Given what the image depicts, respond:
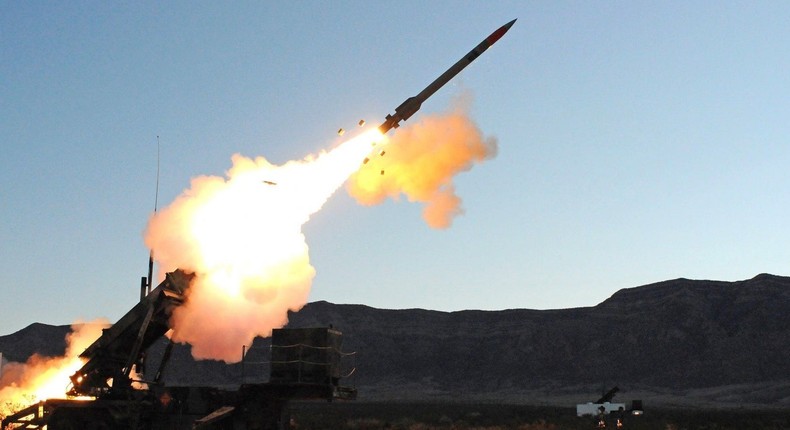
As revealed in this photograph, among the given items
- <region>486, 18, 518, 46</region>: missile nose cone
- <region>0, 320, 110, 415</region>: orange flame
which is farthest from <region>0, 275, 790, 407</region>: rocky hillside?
<region>0, 320, 110, 415</region>: orange flame

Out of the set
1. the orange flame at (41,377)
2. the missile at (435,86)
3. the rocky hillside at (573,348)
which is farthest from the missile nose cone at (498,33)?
the rocky hillside at (573,348)

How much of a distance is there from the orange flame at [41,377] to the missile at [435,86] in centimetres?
1029

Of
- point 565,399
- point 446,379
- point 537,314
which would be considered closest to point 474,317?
point 537,314

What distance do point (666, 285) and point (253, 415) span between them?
313 feet

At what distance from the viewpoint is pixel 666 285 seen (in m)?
108

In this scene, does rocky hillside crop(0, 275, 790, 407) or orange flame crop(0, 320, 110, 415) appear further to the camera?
rocky hillside crop(0, 275, 790, 407)

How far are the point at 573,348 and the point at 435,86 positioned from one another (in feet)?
247

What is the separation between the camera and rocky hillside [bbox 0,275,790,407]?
281ft

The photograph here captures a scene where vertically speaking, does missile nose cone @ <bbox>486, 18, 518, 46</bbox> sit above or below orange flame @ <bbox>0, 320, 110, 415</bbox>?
above

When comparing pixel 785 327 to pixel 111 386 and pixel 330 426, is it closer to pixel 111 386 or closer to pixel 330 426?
pixel 330 426

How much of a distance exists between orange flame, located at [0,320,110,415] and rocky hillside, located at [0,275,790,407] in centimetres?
5626

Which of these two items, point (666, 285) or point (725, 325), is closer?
point (725, 325)

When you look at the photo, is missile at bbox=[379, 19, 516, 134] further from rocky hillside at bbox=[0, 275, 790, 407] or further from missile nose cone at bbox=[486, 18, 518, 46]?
rocky hillside at bbox=[0, 275, 790, 407]

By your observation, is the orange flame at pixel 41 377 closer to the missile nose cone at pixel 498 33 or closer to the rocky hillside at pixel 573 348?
the missile nose cone at pixel 498 33
